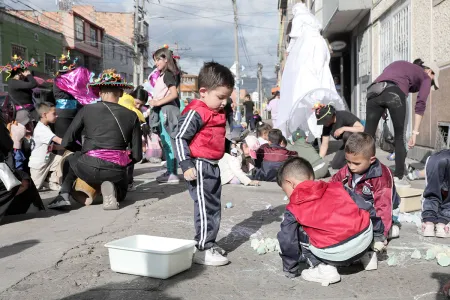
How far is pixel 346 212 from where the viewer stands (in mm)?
3084

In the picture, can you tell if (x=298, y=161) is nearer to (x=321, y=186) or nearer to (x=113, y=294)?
(x=321, y=186)

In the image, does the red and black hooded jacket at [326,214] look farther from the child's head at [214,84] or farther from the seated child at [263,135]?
the seated child at [263,135]

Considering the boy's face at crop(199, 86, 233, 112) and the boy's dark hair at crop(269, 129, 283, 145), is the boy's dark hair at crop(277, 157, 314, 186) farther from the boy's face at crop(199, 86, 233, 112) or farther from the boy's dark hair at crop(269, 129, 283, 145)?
the boy's dark hair at crop(269, 129, 283, 145)

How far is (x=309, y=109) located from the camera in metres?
10.0

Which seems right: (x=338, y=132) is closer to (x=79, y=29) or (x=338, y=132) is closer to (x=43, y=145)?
(x=43, y=145)

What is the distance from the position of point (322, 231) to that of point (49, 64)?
36025mm

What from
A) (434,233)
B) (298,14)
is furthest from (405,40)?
(434,233)

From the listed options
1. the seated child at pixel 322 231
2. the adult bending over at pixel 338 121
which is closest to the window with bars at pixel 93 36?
the adult bending over at pixel 338 121

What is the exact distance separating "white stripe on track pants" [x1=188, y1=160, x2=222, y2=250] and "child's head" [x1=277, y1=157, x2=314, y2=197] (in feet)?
1.80

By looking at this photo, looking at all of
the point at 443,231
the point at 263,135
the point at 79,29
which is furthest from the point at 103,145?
the point at 79,29

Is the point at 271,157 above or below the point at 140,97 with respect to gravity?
below

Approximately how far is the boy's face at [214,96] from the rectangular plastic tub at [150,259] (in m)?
1.02

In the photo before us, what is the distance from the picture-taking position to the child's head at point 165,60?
6859 mm

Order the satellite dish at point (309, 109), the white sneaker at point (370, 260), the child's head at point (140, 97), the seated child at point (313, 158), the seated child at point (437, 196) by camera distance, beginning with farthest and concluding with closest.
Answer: the satellite dish at point (309, 109), the child's head at point (140, 97), the seated child at point (313, 158), the seated child at point (437, 196), the white sneaker at point (370, 260)
